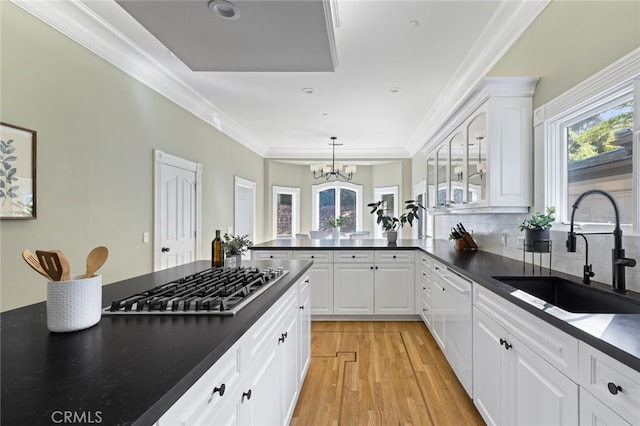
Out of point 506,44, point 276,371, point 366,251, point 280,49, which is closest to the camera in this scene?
point 276,371

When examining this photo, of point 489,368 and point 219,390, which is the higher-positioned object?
point 219,390

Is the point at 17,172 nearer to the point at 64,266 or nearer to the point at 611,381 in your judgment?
the point at 64,266

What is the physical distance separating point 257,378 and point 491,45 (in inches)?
128

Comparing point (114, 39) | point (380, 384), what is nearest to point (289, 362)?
point (380, 384)

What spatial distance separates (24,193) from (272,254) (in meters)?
2.30

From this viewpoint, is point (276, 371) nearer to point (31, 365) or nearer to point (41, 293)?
point (31, 365)

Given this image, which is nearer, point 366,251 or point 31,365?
point 31,365

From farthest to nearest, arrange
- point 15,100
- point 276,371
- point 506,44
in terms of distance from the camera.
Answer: point 506,44 → point 15,100 → point 276,371

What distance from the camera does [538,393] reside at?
4.26 feet

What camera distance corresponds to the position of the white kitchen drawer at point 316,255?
386 cm

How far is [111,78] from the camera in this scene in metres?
2.95

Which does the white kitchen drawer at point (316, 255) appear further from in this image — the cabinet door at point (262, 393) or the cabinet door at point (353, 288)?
the cabinet door at point (262, 393)

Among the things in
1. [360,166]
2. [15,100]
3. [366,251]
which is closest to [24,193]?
[15,100]

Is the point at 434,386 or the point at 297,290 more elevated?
the point at 297,290
